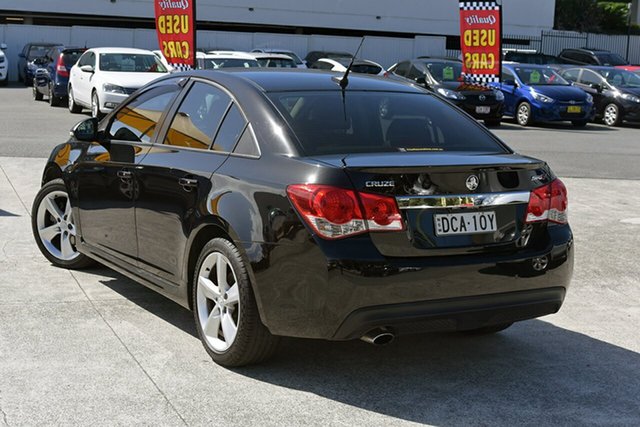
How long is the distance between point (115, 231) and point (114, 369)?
1.42 m

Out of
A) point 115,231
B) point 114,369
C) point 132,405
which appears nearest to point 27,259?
point 115,231

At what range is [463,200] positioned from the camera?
485 centimetres

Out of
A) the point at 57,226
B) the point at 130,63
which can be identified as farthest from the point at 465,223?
the point at 130,63

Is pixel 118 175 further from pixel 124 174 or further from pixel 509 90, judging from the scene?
pixel 509 90

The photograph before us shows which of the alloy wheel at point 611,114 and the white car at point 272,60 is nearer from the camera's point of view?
the white car at point 272,60

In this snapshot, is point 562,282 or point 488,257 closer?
point 488,257

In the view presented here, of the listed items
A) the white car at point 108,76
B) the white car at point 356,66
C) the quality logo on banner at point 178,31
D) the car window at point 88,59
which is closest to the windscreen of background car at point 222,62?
the white car at point 108,76

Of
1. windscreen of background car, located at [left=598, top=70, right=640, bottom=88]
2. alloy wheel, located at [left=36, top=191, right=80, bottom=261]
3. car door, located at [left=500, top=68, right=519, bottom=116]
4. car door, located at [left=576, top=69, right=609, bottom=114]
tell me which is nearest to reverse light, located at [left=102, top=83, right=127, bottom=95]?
car door, located at [left=500, top=68, right=519, bottom=116]

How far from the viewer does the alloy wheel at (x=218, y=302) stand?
204 inches

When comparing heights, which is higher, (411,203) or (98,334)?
(411,203)

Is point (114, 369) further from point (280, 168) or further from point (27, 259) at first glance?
point (27, 259)

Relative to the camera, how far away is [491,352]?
→ 5.75 metres

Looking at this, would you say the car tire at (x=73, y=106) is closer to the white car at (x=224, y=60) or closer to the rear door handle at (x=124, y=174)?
the white car at (x=224, y=60)

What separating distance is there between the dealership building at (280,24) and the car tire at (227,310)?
115 ft
